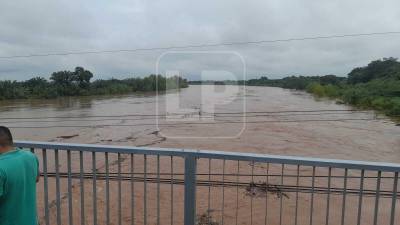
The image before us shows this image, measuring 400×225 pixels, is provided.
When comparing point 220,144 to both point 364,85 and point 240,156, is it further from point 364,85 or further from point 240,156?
point 364,85

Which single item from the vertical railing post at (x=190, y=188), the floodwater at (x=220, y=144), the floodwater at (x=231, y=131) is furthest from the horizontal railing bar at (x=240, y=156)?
the floodwater at (x=231, y=131)

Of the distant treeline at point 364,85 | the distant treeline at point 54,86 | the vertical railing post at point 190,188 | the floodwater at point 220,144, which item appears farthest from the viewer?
the distant treeline at point 54,86

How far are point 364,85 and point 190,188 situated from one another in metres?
51.4

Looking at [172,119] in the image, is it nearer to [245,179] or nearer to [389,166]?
[245,179]

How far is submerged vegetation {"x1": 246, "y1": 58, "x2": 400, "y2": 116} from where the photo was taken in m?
34.7

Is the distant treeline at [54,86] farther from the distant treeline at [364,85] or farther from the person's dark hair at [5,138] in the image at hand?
the person's dark hair at [5,138]

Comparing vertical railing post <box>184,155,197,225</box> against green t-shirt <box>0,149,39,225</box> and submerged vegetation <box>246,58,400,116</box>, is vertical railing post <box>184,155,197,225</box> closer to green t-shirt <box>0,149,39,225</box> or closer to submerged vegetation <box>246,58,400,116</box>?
green t-shirt <box>0,149,39,225</box>

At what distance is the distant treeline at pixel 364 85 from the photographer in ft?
114

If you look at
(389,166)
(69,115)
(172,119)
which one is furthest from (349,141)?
(69,115)

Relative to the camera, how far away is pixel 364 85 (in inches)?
1884

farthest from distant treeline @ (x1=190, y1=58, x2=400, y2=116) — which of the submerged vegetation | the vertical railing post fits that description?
the vertical railing post

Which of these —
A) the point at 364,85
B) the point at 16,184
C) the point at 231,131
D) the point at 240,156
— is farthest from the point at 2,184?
the point at 364,85

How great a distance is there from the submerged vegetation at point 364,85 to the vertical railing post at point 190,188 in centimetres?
1900

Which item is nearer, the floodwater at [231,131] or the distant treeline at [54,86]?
the floodwater at [231,131]
